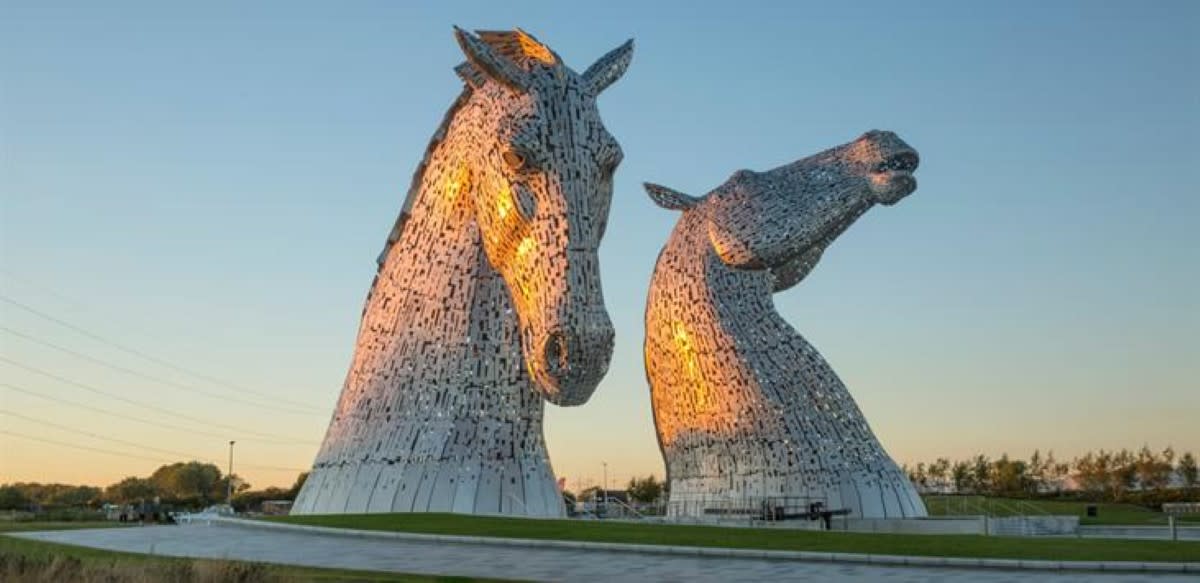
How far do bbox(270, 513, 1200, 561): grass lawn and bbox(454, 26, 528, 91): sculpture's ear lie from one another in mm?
5179

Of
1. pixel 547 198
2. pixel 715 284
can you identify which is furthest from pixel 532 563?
pixel 715 284

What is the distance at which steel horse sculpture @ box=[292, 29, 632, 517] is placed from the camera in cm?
1205

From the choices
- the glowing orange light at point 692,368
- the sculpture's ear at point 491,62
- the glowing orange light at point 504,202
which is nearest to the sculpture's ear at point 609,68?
the sculpture's ear at point 491,62

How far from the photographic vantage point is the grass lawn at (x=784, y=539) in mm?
11750

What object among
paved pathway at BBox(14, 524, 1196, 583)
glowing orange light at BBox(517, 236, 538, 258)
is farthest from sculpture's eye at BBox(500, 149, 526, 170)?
paved pathway at BBox(14, 524, 1196, 583)

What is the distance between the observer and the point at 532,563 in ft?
34.7

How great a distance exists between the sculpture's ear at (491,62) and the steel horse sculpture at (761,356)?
12879 millimetres

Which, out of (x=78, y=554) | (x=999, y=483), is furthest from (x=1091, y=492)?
(x=78, y=554)

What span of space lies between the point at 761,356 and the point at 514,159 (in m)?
13.2

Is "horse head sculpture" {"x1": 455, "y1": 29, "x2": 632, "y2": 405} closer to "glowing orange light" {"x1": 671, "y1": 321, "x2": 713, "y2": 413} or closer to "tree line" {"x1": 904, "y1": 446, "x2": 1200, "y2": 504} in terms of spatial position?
"glowing orange light" {"x1": 671, "y1": 321, "x2": 713, "y2": 413}

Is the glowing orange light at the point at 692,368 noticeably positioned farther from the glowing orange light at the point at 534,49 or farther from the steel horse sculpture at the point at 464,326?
the glowing orange light at the point at 534,49

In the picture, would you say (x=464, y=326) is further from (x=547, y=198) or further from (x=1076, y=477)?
(x=1076, y=477)

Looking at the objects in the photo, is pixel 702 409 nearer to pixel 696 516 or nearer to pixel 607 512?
pixel 696 516

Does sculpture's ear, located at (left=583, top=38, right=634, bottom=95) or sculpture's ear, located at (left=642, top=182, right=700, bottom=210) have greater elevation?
sculpture's ear, located at (left=642, top=182, right=700, bottom=210)
